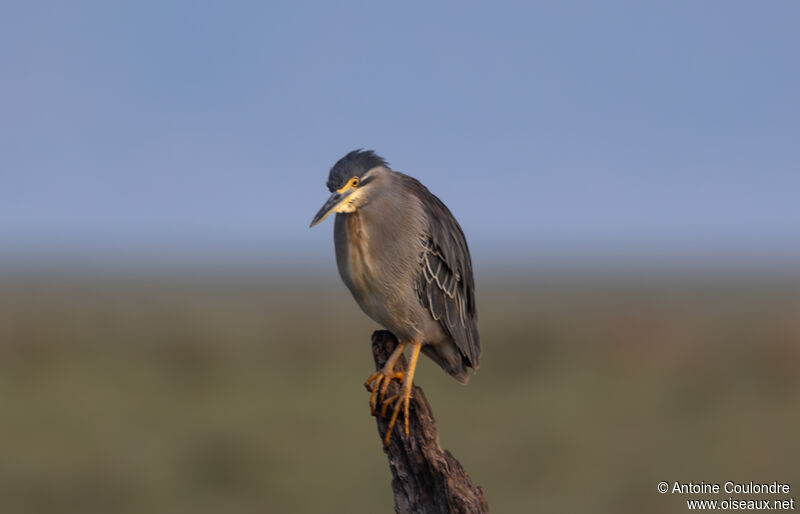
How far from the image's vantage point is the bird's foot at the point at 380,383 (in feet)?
19.0

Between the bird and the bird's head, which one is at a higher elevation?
the bird's head

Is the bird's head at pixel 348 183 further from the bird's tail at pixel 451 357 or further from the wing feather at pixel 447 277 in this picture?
the bird's tail at pixel 451 357

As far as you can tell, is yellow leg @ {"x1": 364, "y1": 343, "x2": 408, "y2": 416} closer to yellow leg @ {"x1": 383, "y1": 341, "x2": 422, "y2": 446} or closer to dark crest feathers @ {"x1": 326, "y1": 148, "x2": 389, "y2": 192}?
yellow leg @ {"x1": 383, "y1": 341, "x2": 422, "y2": 446}

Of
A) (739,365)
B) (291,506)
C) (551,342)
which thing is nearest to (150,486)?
(291,506)

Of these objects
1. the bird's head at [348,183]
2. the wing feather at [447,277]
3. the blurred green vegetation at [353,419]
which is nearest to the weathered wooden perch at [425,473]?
the wing feather at [447,277]

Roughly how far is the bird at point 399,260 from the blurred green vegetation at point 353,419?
640 centimetres

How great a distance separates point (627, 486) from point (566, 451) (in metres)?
1.65

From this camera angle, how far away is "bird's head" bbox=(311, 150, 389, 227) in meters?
5.37

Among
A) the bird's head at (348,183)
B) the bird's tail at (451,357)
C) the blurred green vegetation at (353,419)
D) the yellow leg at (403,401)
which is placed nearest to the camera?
the bird's head at (348,183)

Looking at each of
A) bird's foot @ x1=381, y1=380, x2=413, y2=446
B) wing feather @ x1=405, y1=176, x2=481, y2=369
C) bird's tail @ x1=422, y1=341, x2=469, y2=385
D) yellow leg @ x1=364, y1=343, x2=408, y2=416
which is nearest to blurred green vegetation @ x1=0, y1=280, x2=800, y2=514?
bird's tail @ x1=422, y1=341, x2=469, y2=385

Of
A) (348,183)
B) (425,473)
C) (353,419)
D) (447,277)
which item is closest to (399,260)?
(447,277)

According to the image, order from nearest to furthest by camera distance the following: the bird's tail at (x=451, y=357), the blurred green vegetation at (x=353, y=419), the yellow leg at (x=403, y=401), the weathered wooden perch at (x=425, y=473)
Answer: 1. the weathered wooden perch at (x=425, y=473)
2. the yellow leg at (x=403, y=401)
3. the bird's tail at (x=451, y=357)
4. the blurred green vegetation at (x=353, y=419)

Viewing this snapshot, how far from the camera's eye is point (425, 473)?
5.39 m

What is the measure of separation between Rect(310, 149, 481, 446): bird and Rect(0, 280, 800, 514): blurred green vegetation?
640 centimetres
